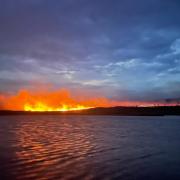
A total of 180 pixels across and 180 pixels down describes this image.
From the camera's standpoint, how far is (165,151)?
35594mm

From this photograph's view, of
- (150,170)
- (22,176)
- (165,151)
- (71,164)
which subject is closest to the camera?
(22,176)

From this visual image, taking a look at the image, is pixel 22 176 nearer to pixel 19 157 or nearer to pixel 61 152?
pixel 19 157

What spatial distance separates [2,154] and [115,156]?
472 inches

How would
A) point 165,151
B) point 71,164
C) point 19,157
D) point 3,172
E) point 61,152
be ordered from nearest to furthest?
point 3,172
point 71,164
point 19,157
point 61,152
point 165,151

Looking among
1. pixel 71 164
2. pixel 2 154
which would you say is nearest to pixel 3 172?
pixel 71 164

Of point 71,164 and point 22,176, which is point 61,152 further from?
point 22,176

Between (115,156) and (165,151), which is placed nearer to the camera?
(115,156)

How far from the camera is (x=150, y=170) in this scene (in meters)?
24.3

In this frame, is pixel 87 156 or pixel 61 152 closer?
pixel 87 156

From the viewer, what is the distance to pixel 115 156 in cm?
3092

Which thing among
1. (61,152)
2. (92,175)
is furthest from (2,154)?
(92,175)

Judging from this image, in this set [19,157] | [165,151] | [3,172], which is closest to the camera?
[3,172]

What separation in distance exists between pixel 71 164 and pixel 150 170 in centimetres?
686

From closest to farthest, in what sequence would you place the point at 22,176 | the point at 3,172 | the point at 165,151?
the point at 22,176
the point at 3,172
the point at 165,151
